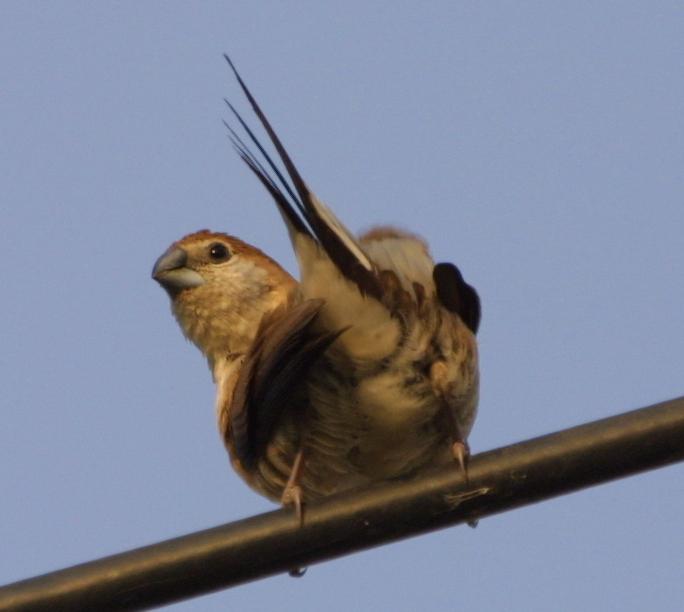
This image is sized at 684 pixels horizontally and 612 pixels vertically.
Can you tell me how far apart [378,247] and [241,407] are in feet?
2.61

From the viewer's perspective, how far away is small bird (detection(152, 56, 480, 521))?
456 centimetres

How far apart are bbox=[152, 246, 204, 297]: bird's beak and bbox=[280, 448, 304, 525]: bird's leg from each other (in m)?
0.94

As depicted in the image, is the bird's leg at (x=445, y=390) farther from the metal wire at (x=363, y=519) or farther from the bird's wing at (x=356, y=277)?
the metal wire at (x=363, y=519)

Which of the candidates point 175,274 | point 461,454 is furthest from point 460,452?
point 175,274

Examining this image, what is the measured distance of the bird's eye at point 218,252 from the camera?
5789 millimetres

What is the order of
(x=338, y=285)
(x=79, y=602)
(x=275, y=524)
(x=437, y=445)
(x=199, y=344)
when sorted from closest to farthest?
(x=79, y=602)
(x=275, y=524)
(x=338, y=285)
(x=437, y=445)
(x=199, y=344)

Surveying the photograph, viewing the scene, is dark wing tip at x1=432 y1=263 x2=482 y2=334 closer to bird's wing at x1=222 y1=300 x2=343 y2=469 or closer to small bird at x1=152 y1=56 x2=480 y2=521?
small bird at x1=152 y1=56 x2=480 y2=521

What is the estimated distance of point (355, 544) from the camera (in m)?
3.61

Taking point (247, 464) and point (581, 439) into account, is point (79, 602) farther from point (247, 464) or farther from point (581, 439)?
point (247, 464)

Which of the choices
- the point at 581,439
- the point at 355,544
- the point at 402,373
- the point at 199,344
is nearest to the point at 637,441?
the point at 581,439

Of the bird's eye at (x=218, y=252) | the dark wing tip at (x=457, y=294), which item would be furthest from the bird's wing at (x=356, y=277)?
the bird's eye at (x=218, y=252)

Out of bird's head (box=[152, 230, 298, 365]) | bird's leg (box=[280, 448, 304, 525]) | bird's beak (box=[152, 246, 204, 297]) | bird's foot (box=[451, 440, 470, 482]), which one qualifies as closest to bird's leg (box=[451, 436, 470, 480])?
bird's foot (box=[451, 440, 470, 482])

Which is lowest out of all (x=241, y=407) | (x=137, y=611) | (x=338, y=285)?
(x=137, y=611)

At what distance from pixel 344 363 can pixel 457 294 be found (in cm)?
47
